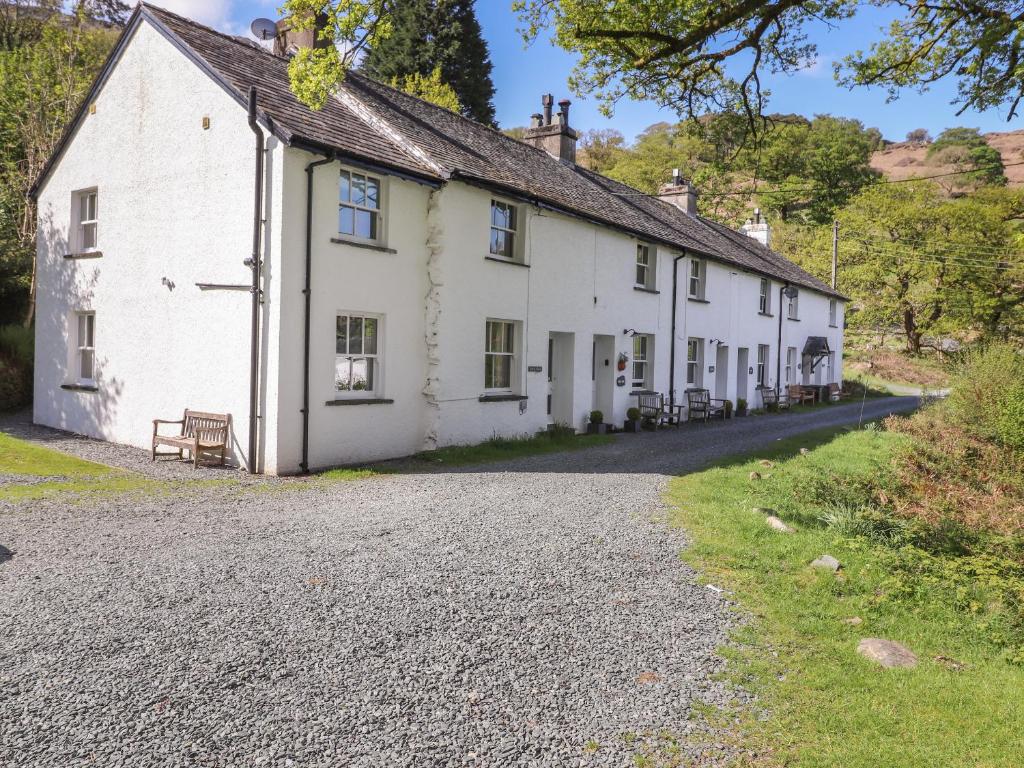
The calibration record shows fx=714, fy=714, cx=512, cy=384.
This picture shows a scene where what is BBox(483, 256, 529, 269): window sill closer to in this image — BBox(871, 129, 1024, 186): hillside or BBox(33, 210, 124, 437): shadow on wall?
BBox(33, 210, 124, 437): shadow on wall

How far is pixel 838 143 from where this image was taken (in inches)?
2635

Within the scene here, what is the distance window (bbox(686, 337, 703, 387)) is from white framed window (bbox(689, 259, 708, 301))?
1.51 metres

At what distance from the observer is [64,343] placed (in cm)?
1516

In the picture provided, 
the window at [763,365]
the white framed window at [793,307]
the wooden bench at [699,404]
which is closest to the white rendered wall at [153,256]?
the wooden bench at [699,404]

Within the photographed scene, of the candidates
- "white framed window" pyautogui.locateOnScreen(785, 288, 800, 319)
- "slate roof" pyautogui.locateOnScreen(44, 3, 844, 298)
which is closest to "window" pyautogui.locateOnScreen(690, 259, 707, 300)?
"slate roof" pyautogui.locateOnScreen(44, 3, 844, 298)

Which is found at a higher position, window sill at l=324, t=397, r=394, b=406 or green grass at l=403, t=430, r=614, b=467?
window sill at l=324, t=397, r=394, b=406

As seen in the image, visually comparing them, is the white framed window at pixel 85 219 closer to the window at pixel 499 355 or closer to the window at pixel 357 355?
the window at pixel 357 355

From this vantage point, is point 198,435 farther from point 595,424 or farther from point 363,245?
point 595,424

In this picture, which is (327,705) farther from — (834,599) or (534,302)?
(534,302)

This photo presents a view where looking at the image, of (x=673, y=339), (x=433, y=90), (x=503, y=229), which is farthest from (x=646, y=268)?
(x=433, y=90)

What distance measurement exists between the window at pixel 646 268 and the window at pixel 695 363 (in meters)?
3.32

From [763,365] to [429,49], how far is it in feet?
79.1

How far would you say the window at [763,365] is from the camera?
28000 millimetres

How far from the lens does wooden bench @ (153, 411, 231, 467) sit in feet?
37.4
